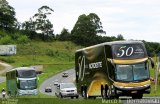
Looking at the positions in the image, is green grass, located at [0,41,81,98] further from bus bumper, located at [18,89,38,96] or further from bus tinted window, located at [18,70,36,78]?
bus tinted window, located at [18,70,36,78]

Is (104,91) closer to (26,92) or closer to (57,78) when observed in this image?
(26,92)

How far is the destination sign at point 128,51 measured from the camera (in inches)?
1266

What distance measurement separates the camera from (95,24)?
195000 mm

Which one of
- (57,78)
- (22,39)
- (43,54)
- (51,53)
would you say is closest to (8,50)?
(43,54)

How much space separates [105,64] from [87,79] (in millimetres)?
4764

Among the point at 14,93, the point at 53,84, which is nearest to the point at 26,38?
the point at 53,84

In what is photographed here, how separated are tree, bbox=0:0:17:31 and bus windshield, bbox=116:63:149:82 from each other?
516 ft

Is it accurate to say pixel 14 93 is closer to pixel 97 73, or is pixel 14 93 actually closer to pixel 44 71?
pixel 97 73

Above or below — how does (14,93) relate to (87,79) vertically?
below

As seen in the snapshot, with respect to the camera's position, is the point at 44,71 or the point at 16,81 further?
the point at 44,71

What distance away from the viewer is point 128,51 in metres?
32.3

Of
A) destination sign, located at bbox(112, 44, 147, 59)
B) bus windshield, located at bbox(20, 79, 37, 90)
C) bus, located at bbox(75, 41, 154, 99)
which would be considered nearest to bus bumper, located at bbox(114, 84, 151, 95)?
bus, located at bbox(75, 41, 154, 99)

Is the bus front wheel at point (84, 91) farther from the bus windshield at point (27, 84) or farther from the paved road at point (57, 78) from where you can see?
the paved road at point (57, 78)

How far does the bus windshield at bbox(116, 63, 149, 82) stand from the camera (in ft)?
105
